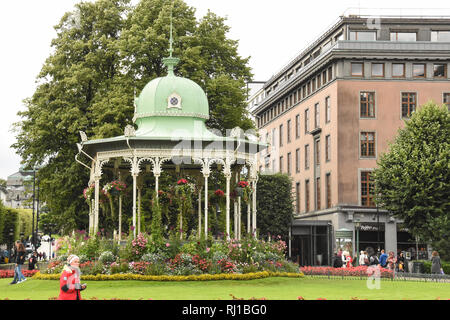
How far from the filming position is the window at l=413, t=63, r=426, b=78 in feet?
226

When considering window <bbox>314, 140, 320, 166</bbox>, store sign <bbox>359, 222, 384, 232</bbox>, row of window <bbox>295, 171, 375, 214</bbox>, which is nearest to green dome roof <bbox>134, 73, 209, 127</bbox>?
row of window <bbox>295, 171, 375, 214</bbox>

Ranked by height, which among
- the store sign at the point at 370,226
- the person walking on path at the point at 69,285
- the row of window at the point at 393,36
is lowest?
the person walking on path at the point at 69,285

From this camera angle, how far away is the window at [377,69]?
2719 inches

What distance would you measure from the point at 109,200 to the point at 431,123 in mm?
24766

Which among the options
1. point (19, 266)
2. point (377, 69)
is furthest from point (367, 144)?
point (19, 266)

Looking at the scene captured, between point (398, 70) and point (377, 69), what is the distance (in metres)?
1.88

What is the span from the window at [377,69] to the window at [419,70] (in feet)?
9.57

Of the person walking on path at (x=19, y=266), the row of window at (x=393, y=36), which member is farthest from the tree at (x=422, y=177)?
the person walking on path at (x=19, y=266)

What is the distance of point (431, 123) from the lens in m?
50.2

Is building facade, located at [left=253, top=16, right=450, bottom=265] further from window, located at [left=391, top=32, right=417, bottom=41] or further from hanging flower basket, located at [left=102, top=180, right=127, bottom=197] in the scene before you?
hanging flower basket, located at [left=102, top=180, right=127, bottom=197]

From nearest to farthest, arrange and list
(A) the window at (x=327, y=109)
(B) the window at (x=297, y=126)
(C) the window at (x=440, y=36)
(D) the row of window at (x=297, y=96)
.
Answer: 1. (A) the window at (x=327, y=109)
2. (C) the window at (x=440, y=36)
3. (D) the row of window at (x=297, y=96)
4. (B) the window at (x=297, y=126)

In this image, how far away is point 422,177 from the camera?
161ft

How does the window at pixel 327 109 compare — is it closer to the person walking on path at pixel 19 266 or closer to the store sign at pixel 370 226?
the store sign at pixel 370 226
